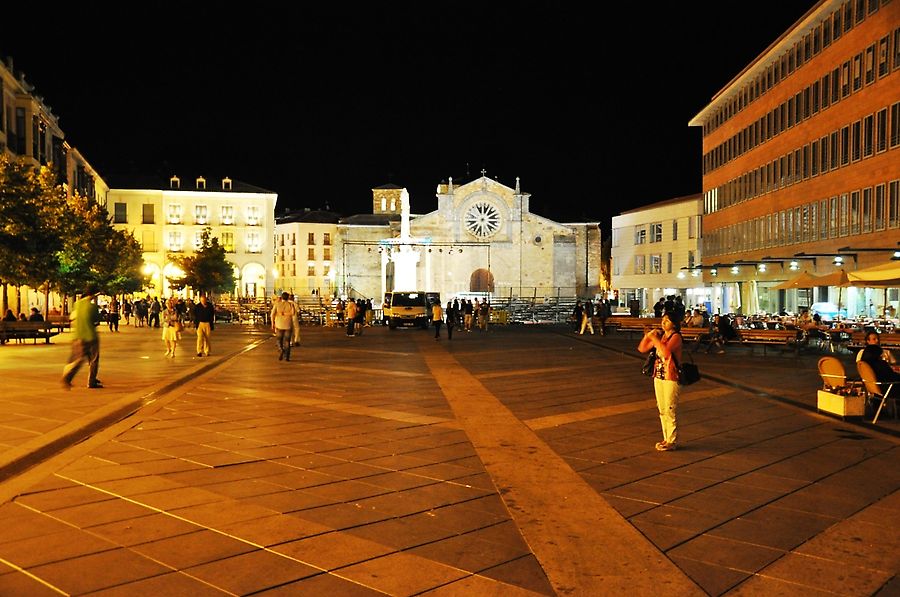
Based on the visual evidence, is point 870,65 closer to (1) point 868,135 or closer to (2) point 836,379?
(1) point 868,135

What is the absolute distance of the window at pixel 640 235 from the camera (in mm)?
64438

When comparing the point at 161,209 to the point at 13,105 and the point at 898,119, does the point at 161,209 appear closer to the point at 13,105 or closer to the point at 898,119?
the point at 13,105

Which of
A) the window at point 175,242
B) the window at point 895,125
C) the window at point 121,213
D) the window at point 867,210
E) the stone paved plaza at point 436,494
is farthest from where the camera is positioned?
the window at point 175,242

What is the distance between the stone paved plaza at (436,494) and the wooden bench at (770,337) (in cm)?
857

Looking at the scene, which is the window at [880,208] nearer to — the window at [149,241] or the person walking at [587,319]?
the person walking at [587,319]

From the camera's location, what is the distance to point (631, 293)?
6769cm

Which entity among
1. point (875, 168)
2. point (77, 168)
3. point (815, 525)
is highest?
point (77, 168)

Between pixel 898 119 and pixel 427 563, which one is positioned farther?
pixel 898 119

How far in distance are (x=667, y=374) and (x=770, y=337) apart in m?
14.8

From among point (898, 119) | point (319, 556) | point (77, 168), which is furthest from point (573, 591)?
point (77, 168)

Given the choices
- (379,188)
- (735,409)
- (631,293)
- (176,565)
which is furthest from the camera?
(379,188)

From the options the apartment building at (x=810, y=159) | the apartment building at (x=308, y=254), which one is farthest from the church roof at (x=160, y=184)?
the apartment building at (x=810, y=159)

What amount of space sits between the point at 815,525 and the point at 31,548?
534cm

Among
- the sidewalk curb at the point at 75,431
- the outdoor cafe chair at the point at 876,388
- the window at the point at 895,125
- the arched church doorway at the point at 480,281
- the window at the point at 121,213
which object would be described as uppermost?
the window at the point at 121,213
